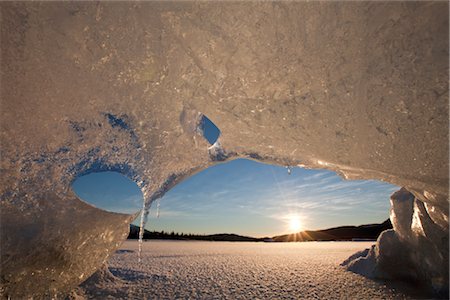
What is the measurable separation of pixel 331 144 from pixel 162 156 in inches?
77.1

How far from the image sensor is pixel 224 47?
2250mm

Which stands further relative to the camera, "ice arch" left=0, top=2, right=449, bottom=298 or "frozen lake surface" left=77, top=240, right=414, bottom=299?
"frozen lake surface" left=77, top=240, right=414, bottom=299

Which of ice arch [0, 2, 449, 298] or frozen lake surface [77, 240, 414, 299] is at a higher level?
ice arch [0, 2, 449, 298]

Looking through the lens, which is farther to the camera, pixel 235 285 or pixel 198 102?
A: pixel 235 285

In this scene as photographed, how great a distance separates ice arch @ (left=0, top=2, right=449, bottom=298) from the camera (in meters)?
2.01

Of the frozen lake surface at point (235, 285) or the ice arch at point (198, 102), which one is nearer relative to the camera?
the ice arch at point (198, 102)

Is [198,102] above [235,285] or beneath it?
above

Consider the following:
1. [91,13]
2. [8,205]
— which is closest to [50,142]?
[8,205]

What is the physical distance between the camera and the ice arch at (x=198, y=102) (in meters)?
2.01

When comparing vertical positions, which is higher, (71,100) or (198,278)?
(71,100)

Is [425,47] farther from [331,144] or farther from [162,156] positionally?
[162,156]

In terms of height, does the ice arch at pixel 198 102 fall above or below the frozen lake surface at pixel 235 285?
above

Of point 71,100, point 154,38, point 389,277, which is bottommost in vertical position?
point 389,277

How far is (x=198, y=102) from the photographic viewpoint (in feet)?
8.96
